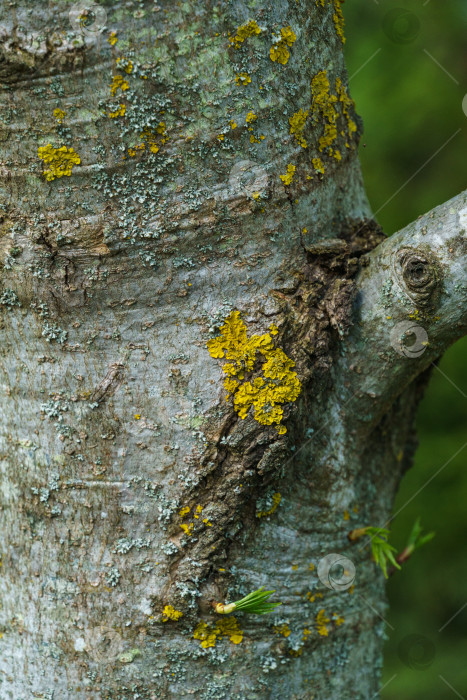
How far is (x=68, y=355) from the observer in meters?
0.96

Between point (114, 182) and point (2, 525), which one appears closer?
point (114, 182)

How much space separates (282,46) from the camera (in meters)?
0.92

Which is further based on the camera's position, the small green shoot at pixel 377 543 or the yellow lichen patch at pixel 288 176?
the small green shoot at pixel 377 543

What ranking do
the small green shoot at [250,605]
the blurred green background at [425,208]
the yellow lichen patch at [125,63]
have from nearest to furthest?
the yellow lichen patch at [125,63], the small green shoot at [250,605], the blurred green background at [425,208]

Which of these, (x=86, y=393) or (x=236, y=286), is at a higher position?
(x=236, y=286)

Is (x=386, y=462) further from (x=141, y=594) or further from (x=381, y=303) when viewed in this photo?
(x=141, y=594)

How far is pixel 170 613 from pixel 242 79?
803mm

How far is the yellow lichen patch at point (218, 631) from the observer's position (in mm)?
970

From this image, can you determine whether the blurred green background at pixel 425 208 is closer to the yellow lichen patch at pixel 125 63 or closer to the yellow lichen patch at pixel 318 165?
the yellow lichen patch at pixel 318 165

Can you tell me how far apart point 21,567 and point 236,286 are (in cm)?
58

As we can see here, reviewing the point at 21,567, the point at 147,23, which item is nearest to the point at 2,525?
the point at 21,567

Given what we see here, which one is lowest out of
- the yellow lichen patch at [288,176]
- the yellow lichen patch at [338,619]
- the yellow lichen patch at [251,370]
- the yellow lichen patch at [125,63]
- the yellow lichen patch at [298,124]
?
the yellow lichen patch at [338,619]

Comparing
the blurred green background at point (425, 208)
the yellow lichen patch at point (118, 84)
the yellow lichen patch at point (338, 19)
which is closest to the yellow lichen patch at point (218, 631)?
the yellow lichen patch at point (118, 84)

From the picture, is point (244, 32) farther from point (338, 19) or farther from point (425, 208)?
point (425, 208)
